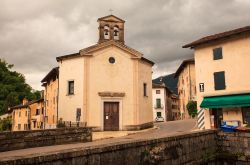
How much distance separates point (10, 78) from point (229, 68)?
1658 inches

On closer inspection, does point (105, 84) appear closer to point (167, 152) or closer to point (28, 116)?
point (167, 152)

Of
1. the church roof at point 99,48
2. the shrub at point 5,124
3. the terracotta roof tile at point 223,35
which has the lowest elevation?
the shrub at point 5,124

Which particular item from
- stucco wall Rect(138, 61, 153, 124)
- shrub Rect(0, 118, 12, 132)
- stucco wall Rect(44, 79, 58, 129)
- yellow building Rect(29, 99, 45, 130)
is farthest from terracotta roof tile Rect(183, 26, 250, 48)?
shrub Rect(0, 118, 12, 132)

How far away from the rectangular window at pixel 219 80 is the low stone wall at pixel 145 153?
1041 cm

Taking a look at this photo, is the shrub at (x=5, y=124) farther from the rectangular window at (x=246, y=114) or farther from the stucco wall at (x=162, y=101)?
the rectangular window at (x=246, y=114)

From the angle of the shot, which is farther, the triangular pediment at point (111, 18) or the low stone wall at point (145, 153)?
the triangular pediment at point (111, 18)

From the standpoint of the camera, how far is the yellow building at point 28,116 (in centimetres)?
4115

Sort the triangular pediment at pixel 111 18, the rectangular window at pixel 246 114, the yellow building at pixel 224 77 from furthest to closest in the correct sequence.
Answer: the triangular pediment at pixel 111 18 → the yellow building at pixel 224 77 → the rectangular window at pixel 246 114

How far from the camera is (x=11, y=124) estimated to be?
51.1 m

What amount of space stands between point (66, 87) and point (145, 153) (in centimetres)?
1724

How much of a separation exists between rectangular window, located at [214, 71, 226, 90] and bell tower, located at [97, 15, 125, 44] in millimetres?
9455

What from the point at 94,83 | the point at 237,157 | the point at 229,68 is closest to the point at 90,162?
the point at 237,157

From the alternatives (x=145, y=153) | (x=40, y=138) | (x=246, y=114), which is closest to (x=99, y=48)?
(x=40, y=138)

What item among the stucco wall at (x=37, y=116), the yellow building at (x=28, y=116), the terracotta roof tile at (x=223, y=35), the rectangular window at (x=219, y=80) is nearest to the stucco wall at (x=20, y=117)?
the yellow building at (x=28, y=116)
